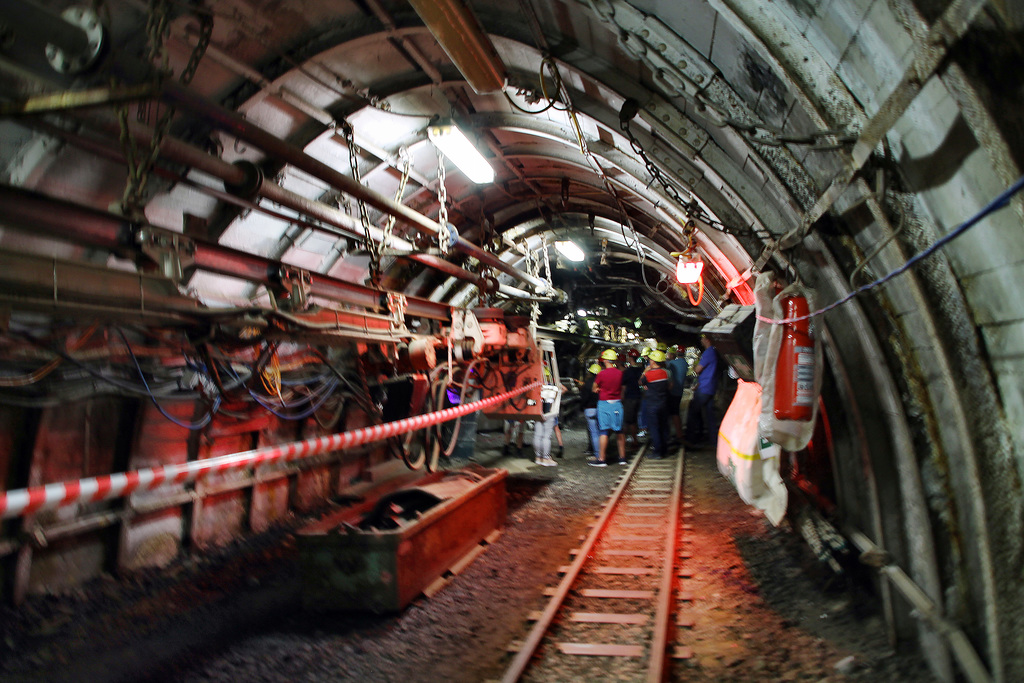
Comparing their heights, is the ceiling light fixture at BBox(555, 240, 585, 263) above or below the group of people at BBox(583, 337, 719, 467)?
above

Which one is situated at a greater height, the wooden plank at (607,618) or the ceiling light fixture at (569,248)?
the ceiling light fixture at (569,248)

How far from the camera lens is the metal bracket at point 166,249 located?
342 cm

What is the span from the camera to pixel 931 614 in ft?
9.06

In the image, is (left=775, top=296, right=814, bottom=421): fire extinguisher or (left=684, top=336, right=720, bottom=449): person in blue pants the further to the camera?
(left=684, top=336, right=720, bottom=449): person in blue pants

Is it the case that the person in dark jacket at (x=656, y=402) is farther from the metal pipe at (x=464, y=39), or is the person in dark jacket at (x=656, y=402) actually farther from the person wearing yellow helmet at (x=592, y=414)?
the metal pipe at (x=464, y=39)

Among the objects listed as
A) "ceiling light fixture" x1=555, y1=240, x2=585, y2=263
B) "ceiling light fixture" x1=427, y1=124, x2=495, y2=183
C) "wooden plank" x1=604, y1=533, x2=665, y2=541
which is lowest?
"wooden plank" x1=604, y1=533, x2=665, y2=541

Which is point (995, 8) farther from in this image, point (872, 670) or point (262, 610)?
point (262, 610)

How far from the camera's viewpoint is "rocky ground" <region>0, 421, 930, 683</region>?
11.9 feet

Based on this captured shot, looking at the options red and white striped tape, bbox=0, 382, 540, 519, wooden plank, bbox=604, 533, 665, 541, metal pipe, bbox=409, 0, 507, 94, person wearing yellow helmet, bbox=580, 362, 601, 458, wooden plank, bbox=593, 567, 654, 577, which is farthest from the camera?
person wearing yellow helmet, bbox=580, 362, 601, 458

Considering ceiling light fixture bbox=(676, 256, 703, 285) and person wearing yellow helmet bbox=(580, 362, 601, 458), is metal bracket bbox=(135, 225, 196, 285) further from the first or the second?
person wearing yellow helmet bbox=(580, 362, 601, 458)

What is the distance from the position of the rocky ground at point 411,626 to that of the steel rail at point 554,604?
0.62 feet

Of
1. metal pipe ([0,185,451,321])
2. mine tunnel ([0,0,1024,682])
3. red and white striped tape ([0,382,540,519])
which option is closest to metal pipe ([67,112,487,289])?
mine tunnel ([0,0,1024,682])

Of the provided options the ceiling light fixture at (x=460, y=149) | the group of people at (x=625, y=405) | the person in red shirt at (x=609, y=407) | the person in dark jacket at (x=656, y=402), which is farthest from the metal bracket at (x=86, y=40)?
the person in dark jacket at (x=656, y=402)

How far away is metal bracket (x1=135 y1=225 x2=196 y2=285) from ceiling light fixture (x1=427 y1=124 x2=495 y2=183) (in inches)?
119
